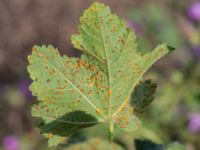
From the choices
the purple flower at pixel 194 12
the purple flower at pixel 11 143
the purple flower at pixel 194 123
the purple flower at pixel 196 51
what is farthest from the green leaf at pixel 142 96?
the purple flower at pixel 194 12

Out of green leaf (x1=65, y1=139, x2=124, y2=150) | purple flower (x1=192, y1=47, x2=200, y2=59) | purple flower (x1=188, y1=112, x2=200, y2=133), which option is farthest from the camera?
purple flower (x1=192, y1=47, x2=200, y2=59)

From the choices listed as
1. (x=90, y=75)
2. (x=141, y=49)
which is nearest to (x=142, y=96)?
(x=90, y=75)

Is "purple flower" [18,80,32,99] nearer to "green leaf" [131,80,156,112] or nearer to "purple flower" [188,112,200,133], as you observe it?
"purple flower" [188,112,200,133]

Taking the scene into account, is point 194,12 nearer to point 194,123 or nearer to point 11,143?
point 194,123

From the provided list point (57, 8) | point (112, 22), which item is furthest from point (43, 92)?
point (57, 8)

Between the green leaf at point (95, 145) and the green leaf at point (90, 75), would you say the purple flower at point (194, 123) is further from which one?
the green leaf at point (90, 75)

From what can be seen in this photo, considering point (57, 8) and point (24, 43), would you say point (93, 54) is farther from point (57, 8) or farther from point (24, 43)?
point (57, 8)

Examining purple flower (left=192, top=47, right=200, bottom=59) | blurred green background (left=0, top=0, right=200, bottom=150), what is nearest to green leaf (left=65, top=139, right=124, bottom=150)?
blurred green background (left=0, top=0, right=200, bottom=150)
